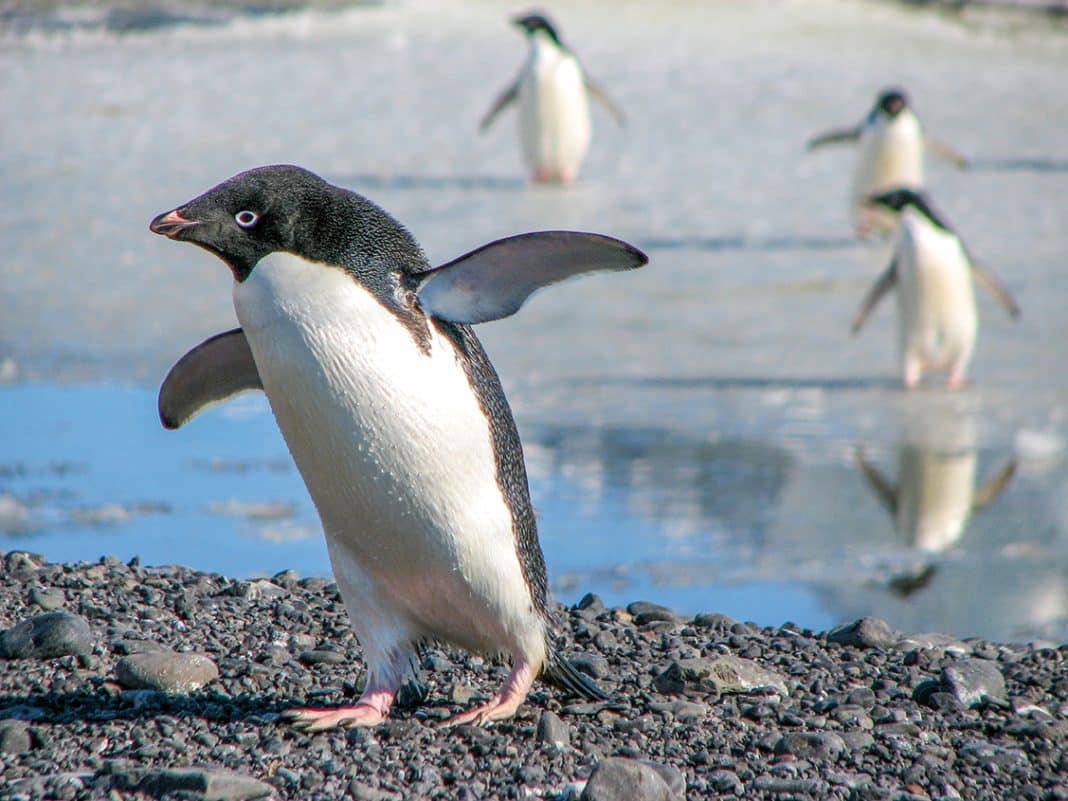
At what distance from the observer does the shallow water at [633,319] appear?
173 inches

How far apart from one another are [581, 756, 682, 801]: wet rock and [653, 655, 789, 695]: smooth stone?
0.56 metres

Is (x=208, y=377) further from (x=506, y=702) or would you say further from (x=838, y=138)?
(x=838, y=138)

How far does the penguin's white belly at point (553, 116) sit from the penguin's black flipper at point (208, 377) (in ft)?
26.3

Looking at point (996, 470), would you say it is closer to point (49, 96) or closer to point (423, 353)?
point (423, 353)

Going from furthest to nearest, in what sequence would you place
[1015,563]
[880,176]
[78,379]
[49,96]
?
[49,96], [880,176], [78,379], [1015,563]

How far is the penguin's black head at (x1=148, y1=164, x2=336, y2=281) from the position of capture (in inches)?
90.8

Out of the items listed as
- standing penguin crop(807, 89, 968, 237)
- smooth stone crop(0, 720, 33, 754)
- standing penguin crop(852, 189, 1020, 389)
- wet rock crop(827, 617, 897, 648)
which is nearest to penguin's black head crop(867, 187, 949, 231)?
standing penguin crop(852, 189, 1020, 389)

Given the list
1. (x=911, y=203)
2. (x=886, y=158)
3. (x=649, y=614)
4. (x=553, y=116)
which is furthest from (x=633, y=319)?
(x=649, y=614)

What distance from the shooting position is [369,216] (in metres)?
2.39

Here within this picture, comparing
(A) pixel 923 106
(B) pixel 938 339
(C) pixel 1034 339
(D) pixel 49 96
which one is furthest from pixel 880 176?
(D) pixel 49 96

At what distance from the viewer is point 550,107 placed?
10.7m

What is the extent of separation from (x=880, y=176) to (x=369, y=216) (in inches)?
287

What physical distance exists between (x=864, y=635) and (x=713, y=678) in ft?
1.89

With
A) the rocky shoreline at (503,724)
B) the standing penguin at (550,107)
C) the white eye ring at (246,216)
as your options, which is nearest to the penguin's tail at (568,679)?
the rocky shoreline at (503,724)
